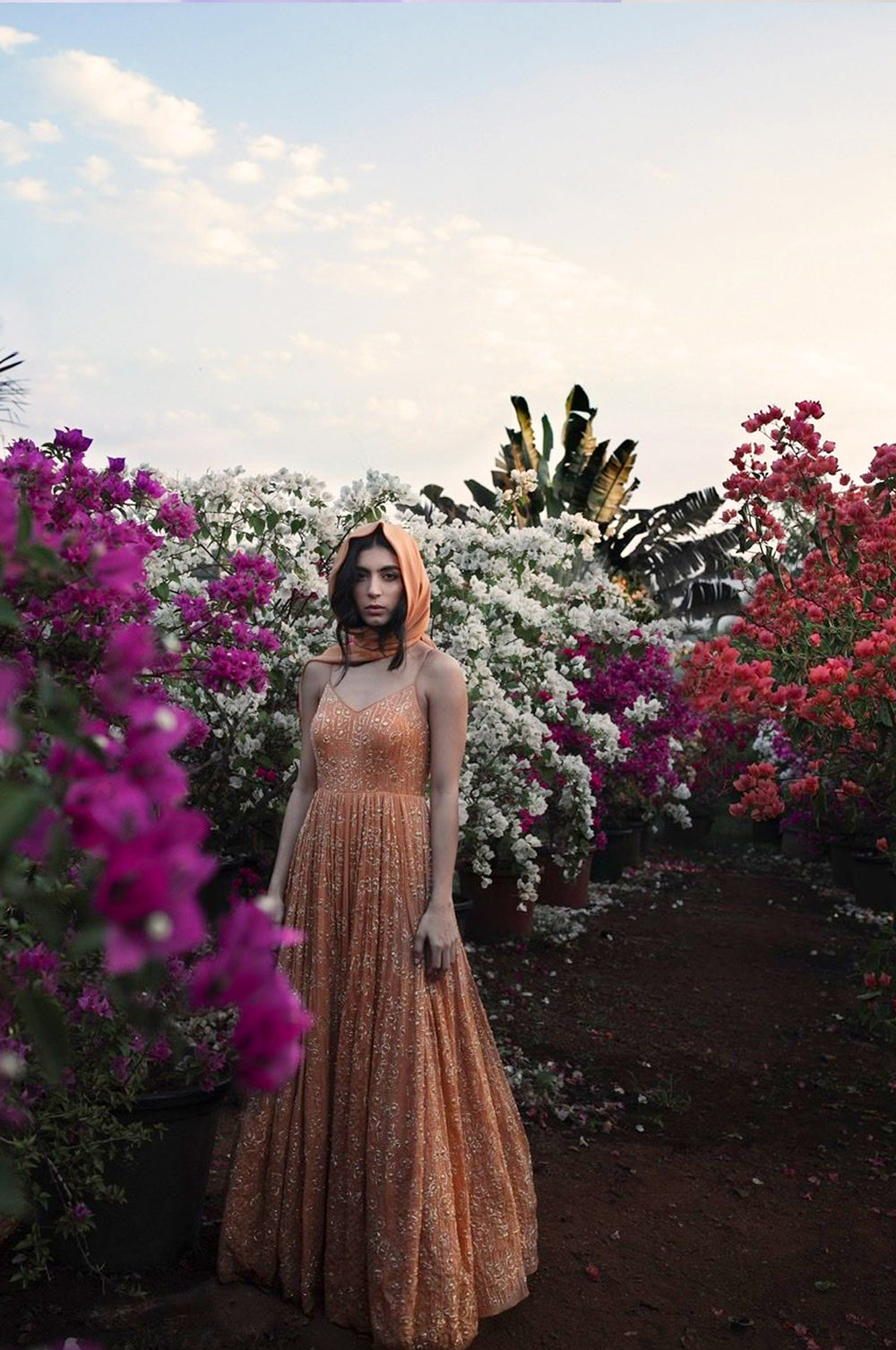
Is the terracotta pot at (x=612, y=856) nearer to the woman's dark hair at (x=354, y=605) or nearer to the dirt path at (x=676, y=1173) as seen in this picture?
the dirt path at (x=676, y=1173)

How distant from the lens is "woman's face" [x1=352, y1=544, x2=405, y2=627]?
3004 mm

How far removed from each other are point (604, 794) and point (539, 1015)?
154 inches

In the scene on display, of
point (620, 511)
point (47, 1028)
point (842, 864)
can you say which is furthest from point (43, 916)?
point (620, 511)

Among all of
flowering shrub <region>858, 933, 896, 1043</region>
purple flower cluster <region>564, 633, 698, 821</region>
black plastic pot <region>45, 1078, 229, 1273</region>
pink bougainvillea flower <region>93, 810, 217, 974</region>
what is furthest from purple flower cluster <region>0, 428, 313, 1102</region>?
purple flower cluster <region>564, 633, 698, 821</region>

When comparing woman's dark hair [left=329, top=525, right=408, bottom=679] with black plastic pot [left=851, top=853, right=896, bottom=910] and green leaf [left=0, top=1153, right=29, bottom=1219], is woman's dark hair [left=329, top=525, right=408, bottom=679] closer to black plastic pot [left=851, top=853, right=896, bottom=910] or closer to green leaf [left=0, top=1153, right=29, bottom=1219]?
green leaf [left=0, top=1153, right=29, bottom=1219]

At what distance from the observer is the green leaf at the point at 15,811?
692 mm

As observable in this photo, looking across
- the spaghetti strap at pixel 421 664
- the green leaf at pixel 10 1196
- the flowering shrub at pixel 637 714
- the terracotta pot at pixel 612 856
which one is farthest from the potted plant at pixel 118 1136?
the terracotta pot at pixel 612 856

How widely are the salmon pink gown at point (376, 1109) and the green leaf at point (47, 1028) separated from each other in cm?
212

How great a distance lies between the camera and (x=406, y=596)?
3.02 metres

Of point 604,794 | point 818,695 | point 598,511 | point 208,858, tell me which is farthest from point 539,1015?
point 598,511

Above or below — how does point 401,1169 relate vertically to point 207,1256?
above

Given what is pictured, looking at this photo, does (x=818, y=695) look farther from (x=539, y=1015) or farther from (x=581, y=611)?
(x=581, y=611)

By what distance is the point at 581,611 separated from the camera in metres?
7.64

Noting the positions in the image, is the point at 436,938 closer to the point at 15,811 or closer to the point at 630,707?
the point at 15,811
